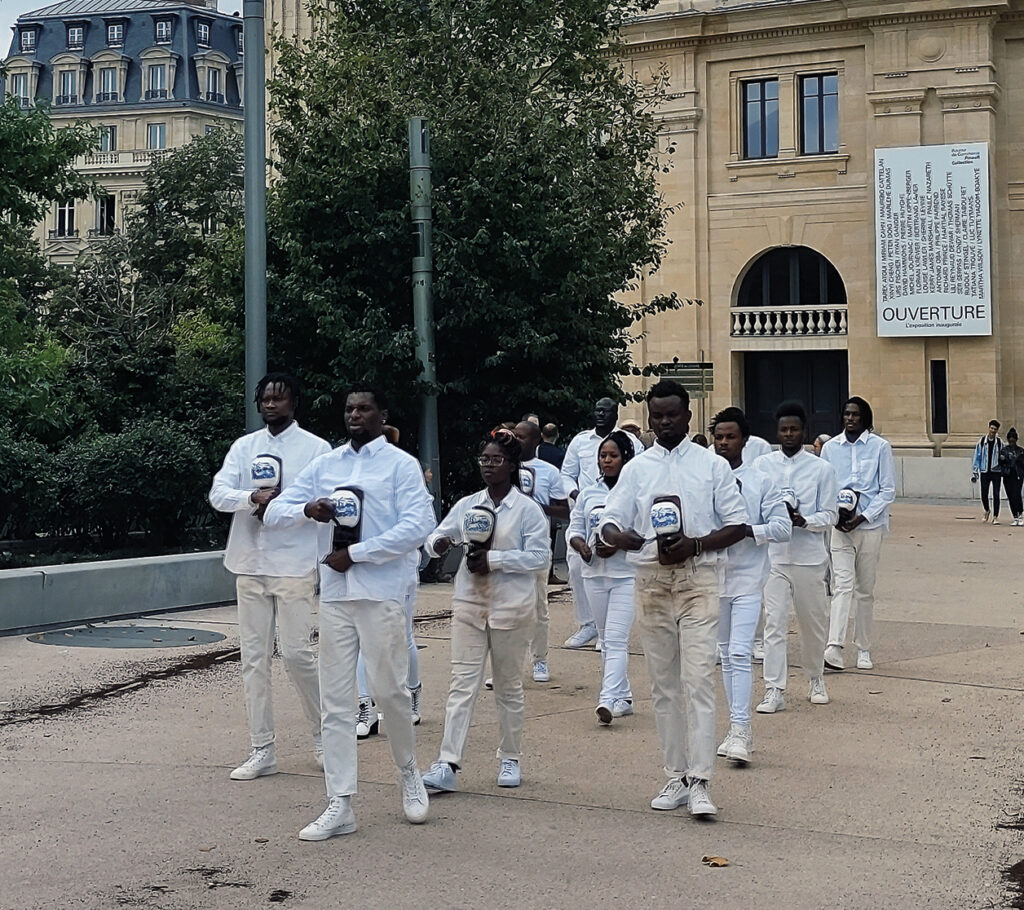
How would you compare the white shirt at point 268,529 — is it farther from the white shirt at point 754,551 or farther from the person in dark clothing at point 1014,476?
the person in dark clothing at point 1014,476

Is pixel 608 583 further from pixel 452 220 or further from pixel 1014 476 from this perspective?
pixel 1014 476

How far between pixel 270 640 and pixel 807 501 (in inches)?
147

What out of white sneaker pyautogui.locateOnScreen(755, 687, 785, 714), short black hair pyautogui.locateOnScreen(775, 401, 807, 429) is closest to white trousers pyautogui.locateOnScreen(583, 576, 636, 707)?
white sneaker pyautogui.locateOnScreen(755, 687, 785, 714)

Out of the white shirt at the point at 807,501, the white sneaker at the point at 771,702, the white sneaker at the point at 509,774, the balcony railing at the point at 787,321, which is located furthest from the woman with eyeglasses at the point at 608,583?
the balcony railing at the point at 787,321

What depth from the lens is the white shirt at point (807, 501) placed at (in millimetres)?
10086

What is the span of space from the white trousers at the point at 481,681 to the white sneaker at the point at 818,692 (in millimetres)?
2953

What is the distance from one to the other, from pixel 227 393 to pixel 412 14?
17.5ft

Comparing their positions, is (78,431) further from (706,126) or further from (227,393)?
(706,126)

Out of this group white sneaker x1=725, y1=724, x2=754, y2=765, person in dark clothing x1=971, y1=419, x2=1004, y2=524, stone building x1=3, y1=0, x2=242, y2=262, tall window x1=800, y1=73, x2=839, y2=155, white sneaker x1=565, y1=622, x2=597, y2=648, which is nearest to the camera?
white sneaker x1=725, y1=724, x2=754, y2=765

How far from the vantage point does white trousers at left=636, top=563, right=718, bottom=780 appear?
7.18 meters

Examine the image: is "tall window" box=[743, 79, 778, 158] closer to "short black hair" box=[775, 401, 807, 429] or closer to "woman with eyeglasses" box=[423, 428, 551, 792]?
"short black hair" box=[775, 401, 807, 429]

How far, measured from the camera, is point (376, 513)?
23.4 ft

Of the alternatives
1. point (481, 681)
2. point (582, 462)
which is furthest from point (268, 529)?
point (582, 462)

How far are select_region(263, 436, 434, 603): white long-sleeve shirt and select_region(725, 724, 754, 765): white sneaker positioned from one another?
82.3 inches
